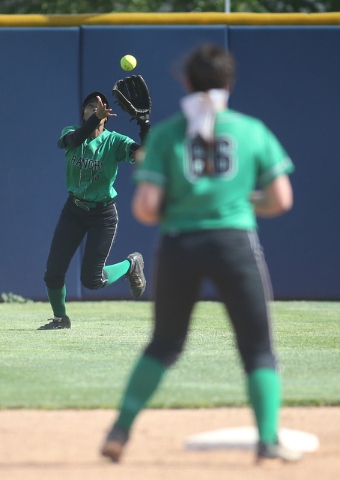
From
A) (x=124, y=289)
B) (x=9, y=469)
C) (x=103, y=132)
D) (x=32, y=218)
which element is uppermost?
(x=103, y=132)

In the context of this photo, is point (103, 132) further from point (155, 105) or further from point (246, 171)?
point (246, 171)

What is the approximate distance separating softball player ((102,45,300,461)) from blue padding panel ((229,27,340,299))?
307 inches

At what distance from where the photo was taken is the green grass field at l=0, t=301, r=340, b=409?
4594 millimetres

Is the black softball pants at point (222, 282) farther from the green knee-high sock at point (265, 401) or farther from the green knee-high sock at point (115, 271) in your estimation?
the green knee-high sock at point (115, 271)

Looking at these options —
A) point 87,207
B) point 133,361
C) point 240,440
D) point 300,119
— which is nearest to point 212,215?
point 240,440

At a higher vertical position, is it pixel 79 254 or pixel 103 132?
→ pixel 103 132

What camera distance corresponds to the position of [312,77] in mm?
10930

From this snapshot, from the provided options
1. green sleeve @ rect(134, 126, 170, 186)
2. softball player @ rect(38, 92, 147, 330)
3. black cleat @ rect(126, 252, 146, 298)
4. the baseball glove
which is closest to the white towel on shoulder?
green sleeve @ rect(134, 126, 170, 186)

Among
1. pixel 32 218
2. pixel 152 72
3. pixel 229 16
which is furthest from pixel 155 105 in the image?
pixel 32 218

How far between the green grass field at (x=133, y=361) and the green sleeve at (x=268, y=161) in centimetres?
170

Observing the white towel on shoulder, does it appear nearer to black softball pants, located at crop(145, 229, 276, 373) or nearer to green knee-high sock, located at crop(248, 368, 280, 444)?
black softball pants, located at crop(145, 229, 276, 373)

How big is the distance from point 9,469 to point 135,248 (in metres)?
7.74

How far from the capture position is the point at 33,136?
426 inches

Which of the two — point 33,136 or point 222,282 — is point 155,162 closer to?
point 222,282
